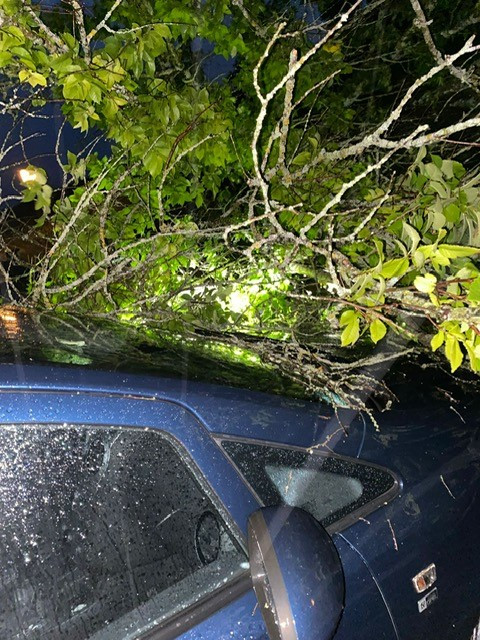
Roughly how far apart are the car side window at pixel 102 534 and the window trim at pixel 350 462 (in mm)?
102

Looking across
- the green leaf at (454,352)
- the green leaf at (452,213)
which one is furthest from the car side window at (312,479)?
the green leaf at (452,213)

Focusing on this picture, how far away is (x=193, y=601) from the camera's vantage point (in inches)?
50.2

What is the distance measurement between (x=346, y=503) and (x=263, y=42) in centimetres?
387

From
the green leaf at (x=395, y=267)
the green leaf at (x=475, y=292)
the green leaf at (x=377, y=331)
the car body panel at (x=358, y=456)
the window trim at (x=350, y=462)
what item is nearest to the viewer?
the car body panel at (x=358, y=456)

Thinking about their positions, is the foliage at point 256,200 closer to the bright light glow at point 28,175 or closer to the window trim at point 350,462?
the bright light glow at point 28,175

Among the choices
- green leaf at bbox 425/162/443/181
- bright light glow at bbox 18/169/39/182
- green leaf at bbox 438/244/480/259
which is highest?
green leaf at bbox 425/162/443/181

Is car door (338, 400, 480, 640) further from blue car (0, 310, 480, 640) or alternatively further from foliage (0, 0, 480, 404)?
foliage (0, 0, 480, 404)

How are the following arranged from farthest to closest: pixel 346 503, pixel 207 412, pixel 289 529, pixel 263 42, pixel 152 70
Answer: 1. pixel 263 42
2. pixel 152 70
3. pixel 346 503
4. pixel 207 412
5. pixel 289 529

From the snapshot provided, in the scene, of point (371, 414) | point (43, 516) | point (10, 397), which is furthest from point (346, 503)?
point (10, 397)

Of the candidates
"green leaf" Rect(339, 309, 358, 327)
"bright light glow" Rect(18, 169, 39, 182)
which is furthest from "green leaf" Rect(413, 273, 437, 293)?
"bright light glow" Rect(18, 169, 39, 182)

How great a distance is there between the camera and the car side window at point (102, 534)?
1156 mm

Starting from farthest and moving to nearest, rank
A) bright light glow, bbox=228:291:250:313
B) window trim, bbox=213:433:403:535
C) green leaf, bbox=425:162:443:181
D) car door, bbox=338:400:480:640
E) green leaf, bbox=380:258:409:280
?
bright light glow, bbox=228:291:250:313
green leaf, bbox=425:162:443:181
green leaf, bbox=380:258:409:280
car door, bbox=338:400:480:640
window trim, bbox=213:433:403:535

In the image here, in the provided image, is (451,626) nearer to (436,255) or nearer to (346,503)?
(346,503)

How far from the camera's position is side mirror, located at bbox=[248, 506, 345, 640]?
1162mm
